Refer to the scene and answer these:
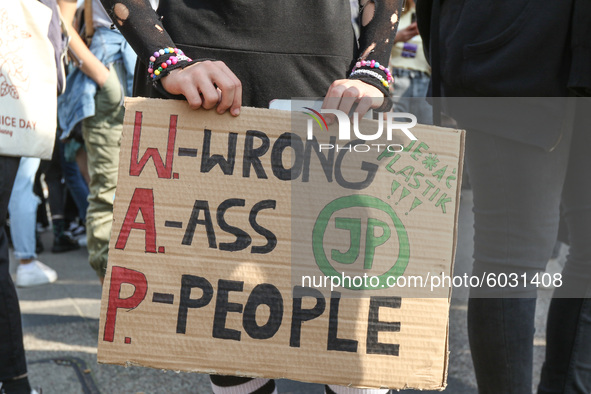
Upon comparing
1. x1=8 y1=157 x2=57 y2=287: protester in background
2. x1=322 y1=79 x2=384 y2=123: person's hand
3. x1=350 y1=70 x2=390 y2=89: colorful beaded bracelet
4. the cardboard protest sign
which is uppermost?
x1=350 y1=70 x2=390 y2=89: colorful beaded bracelet

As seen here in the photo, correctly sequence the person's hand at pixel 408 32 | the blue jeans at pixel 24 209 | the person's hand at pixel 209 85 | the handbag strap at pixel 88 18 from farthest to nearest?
the person's hand at pixel 408 32 < the blue jeans at pixel 24 209 < the handbag strap at pixel 88 18 < the person's hand at pixel 209 85

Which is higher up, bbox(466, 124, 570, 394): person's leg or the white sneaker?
bbox(466, 124, 570, 394): person's leg

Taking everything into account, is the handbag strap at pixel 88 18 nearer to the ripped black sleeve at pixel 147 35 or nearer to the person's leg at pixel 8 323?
the person's leg at pixel 8 323

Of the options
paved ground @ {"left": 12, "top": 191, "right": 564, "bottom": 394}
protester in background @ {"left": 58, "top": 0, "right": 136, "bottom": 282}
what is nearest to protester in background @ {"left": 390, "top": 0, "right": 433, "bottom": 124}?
paved ground @ {"left": 12, "top": 191, "right": 564, "bottom": 394}

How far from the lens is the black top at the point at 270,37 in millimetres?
1467

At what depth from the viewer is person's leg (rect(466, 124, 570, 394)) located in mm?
1840

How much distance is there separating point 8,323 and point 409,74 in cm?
316

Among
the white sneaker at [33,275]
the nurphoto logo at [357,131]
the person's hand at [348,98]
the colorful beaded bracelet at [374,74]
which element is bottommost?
the white sneaker at [33,275]

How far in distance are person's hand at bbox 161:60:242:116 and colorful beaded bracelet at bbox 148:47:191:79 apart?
0.11 ft

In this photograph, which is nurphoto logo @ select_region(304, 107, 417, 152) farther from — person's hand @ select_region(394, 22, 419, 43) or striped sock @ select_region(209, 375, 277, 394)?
person's hand @ select_region(394, 22, 419, 43)

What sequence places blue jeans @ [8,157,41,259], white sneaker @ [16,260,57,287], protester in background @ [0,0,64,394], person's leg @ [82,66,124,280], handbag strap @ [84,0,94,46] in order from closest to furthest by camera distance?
protester in background @ [0,0,64,394] < person's leg @ [82,66,124,280] < handbag strap @ [84,0,94,46] < blue jeans @ [8,157,41,259] < white sneaker @ [16,260,57,287]

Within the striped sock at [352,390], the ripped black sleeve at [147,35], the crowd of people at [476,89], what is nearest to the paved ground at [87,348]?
the crowd of people at [476,89]

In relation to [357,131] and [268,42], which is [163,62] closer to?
[268,42]

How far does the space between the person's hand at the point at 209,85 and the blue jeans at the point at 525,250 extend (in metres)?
0.91
